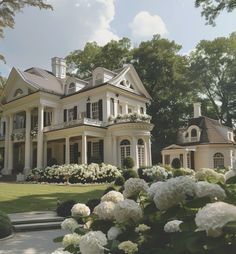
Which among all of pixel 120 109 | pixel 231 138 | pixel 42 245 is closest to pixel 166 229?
pixel 42 245

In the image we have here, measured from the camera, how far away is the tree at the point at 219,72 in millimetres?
48394

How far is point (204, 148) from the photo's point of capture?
37969 millimetres

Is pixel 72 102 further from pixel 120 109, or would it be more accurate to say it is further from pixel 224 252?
pixel 224 252

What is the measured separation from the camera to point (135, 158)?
28797mm

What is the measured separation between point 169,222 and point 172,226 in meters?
0.07

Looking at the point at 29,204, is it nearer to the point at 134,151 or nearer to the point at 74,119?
the point at 134,151

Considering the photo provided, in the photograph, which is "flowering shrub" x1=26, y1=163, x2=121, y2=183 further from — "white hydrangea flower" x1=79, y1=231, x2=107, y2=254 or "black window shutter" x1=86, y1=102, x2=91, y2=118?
"white hydrangea flower" x1=79, y1=231, x2=107, y2=254

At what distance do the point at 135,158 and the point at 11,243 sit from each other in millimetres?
20674

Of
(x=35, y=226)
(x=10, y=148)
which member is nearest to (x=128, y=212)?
(x=35, y=226)

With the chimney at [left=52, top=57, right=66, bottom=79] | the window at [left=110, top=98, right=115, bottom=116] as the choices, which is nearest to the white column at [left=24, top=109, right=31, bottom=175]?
the chimney at [left=52, top=57, right=66, bottom=79]

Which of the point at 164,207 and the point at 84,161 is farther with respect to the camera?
the point at 84,161

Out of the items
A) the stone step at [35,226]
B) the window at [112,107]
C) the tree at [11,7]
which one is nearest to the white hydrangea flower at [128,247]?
the stone step at [35,226]

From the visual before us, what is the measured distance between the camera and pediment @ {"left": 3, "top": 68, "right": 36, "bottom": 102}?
113 ft

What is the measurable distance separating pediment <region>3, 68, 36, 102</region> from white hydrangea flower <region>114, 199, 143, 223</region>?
105 ft
